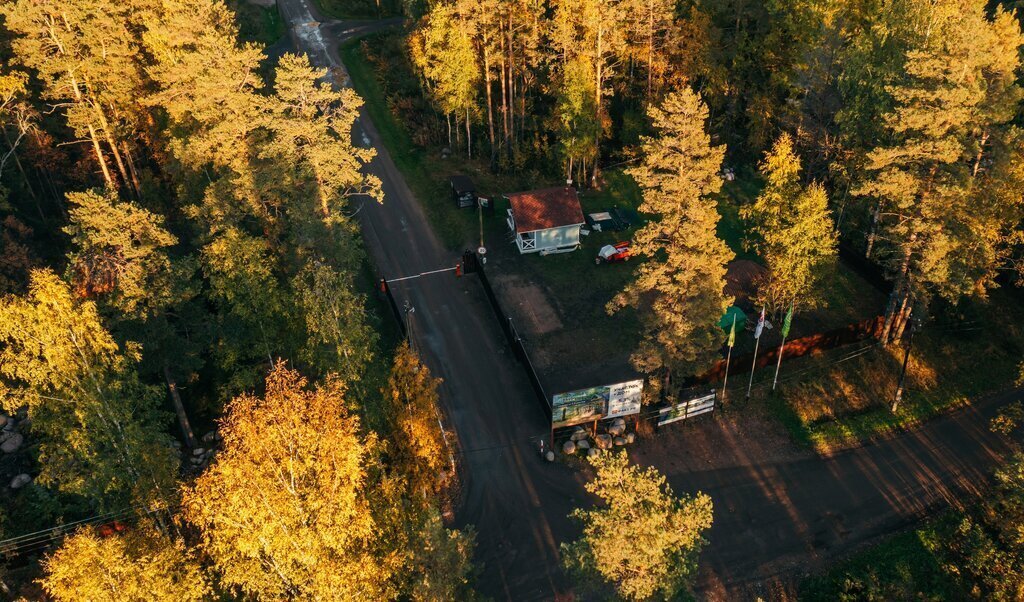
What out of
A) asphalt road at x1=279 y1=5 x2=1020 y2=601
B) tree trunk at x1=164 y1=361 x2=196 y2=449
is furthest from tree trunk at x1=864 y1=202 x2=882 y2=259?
tree trunk at x1=164 y1=361 x2=196 y2=449

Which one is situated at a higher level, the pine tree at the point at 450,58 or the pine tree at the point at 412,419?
the pine tree at the point at 450,58

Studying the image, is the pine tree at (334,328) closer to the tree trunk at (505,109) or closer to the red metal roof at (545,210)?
the red metal roof at (545,210)

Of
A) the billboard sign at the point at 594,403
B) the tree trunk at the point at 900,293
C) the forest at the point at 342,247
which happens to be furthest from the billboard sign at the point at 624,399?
the tree trunk at the point at 900,293

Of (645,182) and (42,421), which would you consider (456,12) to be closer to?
(645,182)

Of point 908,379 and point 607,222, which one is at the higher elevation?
point 607,222

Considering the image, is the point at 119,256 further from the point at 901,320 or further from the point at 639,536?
the point at 901,320

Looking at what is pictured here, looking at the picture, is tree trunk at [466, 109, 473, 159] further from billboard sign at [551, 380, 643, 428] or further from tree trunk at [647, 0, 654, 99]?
billboard sign at [551, 380, 643, 428]

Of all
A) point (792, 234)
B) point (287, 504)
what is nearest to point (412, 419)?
point (287, 504)
